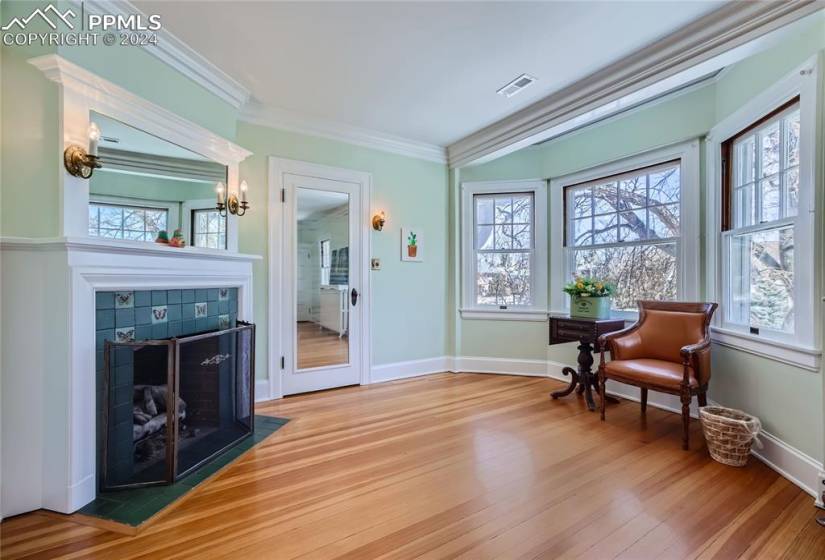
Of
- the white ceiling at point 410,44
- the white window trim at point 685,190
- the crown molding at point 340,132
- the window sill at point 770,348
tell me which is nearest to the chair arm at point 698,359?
the window sill at point 770,348

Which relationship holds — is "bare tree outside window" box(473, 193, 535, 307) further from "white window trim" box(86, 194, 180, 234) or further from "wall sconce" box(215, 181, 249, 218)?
"white window trim" box(86, 194, 180, 234)

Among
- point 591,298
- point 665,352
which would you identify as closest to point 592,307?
point 591,298

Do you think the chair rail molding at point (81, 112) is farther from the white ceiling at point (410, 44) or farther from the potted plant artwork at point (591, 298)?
the potted plant artwork at point (591, 298)

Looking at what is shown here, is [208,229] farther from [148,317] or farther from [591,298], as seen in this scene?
[591,298]

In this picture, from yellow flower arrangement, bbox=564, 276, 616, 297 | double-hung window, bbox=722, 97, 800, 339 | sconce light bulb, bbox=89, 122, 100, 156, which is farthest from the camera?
yellow flower arrangement, bbox=564, 276, 616, 297

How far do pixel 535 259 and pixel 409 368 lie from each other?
1.85 m

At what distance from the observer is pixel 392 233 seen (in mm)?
4043

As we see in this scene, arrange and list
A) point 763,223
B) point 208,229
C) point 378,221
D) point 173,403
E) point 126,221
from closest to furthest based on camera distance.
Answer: point 173,403, point 126,221, point 763,223, point 208,229, point 378,221

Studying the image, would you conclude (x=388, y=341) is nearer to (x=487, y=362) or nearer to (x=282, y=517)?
(x=487, y=362)

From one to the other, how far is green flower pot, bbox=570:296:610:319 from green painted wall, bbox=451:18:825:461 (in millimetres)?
627

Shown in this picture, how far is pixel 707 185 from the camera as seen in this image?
2.89 m

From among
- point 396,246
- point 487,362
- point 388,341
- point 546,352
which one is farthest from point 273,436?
point 546,352

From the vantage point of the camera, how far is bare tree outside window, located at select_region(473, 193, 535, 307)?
13.9 ft

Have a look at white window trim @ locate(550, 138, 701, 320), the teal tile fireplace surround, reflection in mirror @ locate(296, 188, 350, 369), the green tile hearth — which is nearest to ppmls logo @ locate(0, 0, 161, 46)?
the teal tile fireplace surround
